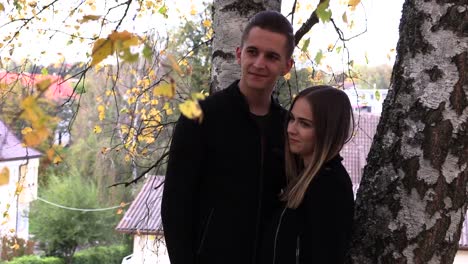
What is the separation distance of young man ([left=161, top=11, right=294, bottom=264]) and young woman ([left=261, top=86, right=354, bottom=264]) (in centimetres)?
8

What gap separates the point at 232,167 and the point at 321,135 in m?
0.31

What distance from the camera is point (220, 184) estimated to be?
2.09m

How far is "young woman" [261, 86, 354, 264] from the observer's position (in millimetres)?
1973

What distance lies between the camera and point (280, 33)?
2.18 metres

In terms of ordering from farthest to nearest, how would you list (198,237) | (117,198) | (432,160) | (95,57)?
(117,198) → (198,237) → (432,160) → (95,57)

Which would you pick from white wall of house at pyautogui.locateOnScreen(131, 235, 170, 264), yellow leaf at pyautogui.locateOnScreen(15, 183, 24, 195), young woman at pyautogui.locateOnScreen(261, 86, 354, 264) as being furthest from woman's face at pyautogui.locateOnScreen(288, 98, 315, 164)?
yellow leaf at pyautogui.locateOnScreen(15, 183, 24, 195)

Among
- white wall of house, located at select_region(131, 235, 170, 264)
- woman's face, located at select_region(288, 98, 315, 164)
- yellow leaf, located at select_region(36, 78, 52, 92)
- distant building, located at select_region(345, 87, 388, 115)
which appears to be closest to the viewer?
yellow leaf, located at select_region(36, 78, 52, 92)

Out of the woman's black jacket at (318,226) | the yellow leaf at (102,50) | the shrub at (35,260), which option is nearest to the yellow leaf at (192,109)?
the yellow leaf at (102,50)

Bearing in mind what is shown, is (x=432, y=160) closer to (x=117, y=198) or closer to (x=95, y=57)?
(x=95, y=57)

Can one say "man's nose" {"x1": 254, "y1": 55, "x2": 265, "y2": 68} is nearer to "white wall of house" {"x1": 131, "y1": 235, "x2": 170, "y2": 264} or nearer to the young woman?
the young woman

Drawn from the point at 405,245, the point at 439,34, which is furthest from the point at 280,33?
the point at 405,245

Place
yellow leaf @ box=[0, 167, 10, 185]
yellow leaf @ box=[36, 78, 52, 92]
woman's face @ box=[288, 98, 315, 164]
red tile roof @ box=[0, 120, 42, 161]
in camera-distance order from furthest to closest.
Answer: woman's face @ box=[288, 98, 315, 164] → red tile roof @ box=[0, 120, 42, 161] → yellow leaf @ box=[0, 167, 10, 185] → yellow leaf @ box=[36, 78, 52, 92]

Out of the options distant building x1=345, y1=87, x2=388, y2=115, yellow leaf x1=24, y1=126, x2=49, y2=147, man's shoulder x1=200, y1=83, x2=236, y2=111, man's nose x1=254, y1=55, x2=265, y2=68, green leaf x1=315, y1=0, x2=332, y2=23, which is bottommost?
yellow leaf x1=24, y1=126, x2=49, y2=147

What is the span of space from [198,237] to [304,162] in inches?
17.1
